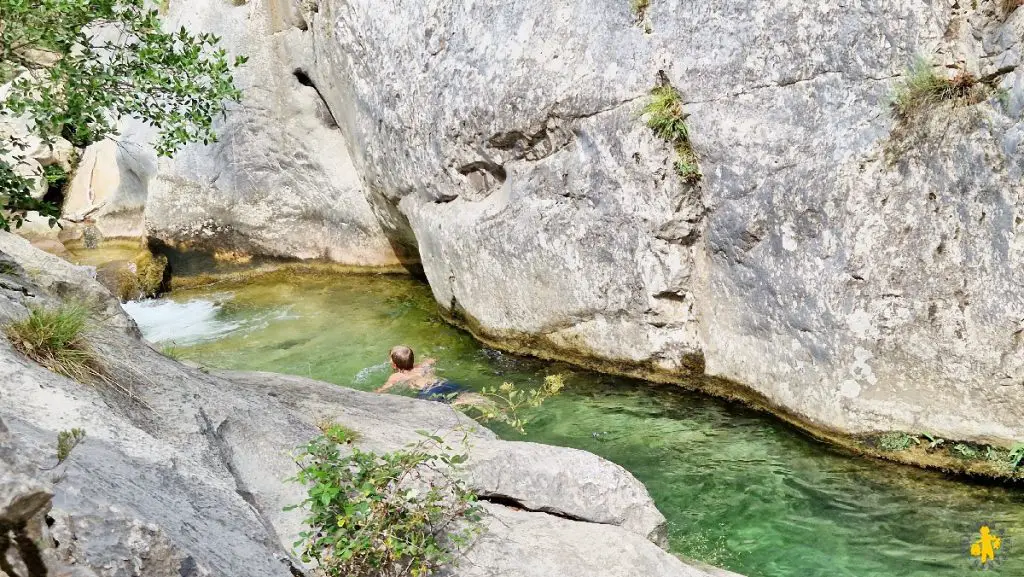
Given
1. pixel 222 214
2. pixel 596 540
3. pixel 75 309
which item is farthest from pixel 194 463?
pixel 222 214

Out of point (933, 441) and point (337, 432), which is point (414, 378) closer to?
point (337, 432)

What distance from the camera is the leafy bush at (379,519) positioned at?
3854 mm

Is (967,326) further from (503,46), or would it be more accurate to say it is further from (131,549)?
(131,549)

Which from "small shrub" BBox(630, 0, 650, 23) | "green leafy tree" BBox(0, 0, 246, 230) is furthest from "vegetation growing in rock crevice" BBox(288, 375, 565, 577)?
"small shrub" BBox(630, 0, 650, 23)

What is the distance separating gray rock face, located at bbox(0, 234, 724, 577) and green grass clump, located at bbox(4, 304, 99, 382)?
0.14 m

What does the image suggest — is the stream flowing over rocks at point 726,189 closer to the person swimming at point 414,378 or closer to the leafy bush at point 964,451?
the leafy bush at point 964,451

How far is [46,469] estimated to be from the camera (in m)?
2.55

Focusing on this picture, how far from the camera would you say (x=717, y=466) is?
693 cm

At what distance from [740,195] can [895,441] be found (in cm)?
248

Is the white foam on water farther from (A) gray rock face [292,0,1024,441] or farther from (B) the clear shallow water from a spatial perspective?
(A) gray rock face [292,0,1024,441]

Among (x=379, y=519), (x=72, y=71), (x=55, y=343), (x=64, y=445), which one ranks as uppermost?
(x=72, y=71)

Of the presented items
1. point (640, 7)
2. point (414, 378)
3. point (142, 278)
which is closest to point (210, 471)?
point (414, 378)

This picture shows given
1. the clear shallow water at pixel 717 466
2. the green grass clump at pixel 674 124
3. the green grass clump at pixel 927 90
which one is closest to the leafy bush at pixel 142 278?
the clear shallow water at pixel 717 466

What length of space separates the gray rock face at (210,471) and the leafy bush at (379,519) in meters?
0.18
